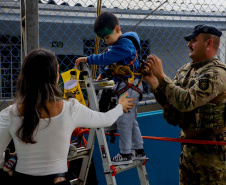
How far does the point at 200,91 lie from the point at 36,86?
111 cm

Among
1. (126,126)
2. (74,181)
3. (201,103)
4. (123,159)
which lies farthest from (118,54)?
(74,181)

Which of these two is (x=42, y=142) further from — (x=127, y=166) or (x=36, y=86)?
(x=127, y=166)

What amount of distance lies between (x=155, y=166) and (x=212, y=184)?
1.35m

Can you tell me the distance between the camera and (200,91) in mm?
2113

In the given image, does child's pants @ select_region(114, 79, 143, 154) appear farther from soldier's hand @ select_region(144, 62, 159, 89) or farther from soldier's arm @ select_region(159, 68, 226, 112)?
soldier's arm @ select_region(159, 68, 226, 112)

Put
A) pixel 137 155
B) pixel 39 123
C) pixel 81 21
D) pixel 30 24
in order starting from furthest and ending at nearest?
pixel 81 21, pixel 137 155, pixel 30 24, pixel 39 123

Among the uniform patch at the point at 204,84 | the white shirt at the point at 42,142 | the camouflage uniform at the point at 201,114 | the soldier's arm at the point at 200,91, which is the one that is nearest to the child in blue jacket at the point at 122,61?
the camouflage uniform at the point at 201,114

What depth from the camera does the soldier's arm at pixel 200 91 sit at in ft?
6.91

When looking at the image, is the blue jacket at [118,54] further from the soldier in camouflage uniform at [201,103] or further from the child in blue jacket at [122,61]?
the soldier in camouflage uniform at [201,103]

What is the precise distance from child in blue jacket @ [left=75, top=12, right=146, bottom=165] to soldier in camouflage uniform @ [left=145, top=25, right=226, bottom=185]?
0.16 m

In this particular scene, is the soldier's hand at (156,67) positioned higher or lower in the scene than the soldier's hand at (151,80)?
higher

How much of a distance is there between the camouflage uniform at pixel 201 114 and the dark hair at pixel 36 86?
847 mm

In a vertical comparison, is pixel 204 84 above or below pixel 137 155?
above

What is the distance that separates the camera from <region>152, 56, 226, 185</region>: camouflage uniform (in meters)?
2.12
